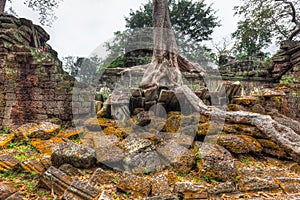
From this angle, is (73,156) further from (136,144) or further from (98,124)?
(98,124)

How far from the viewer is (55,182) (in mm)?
2076

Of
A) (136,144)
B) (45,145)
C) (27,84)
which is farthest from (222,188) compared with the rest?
(27,84)

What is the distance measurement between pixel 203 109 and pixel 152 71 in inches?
63.7

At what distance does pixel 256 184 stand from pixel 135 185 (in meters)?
1.39

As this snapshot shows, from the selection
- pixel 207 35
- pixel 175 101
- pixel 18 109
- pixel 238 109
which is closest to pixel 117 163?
pixel 175 101

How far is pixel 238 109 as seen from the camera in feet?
11.6

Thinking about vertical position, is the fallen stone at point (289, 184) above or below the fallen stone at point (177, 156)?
below

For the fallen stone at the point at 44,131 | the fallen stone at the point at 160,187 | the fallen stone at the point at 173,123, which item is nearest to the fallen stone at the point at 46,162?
the fallen stone at the point at 44,131

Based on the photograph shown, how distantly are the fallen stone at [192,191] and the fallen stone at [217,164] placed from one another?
0.40 m

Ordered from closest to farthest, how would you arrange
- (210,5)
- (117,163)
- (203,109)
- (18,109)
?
1. (117,163)
2. (203,109)
3. (18,109)
4. (210,5)

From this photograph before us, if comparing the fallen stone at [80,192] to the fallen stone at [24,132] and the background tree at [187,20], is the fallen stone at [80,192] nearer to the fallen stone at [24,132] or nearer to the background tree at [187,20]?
the fallen stone at [24,132]

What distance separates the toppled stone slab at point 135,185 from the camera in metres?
2.07

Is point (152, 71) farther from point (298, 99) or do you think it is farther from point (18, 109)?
point (298, 99)

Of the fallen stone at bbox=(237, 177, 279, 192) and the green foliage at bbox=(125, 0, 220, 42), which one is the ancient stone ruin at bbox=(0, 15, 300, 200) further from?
the green foliage at bbox=(125, 0, 220, 42)
